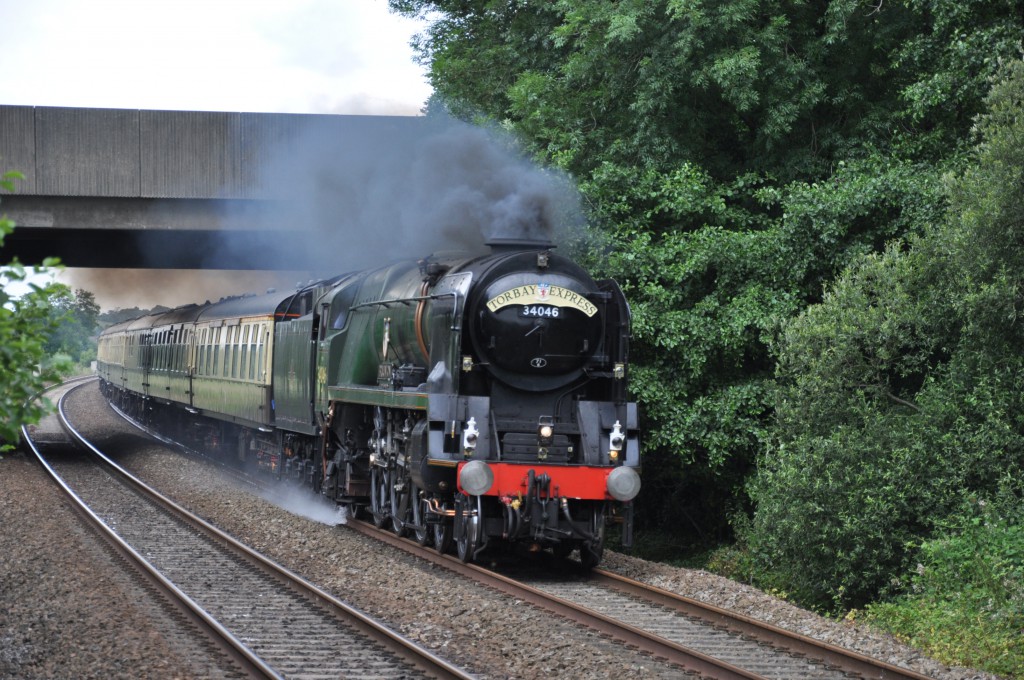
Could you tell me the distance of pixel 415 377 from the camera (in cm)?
1302

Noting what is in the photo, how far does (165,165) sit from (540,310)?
13.1 meters

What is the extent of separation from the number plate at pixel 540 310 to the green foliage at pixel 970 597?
14.2 feet

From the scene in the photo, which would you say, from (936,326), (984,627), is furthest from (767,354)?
(984,627)

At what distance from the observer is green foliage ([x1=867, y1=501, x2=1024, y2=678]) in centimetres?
908

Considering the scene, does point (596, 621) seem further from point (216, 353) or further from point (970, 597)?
point (216, 353)

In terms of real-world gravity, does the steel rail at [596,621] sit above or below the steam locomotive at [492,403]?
below

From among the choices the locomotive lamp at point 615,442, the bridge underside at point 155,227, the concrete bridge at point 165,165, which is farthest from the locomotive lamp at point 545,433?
Result: the bridge underside at point 155,227

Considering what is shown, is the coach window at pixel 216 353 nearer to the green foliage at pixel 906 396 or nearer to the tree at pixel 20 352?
the green foliage at pixel 906 396

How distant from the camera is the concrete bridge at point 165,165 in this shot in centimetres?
2211

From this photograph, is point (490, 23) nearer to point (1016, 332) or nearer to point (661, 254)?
point (661, 254)

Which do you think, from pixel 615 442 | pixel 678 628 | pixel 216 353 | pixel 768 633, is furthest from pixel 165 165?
pixel 768 633

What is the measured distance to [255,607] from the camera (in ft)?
33.7

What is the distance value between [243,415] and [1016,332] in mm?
14609

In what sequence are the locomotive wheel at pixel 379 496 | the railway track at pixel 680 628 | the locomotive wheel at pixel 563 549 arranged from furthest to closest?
the locomotive wheel at pixel 379 496 → the locomotive wheel at pixel 563 549 → the railway track at pixel 680 628
